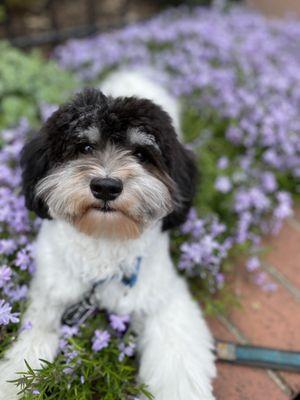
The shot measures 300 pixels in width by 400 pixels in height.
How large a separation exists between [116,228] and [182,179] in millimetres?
402

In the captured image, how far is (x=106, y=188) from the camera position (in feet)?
5.30

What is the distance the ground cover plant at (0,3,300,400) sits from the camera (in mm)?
1880

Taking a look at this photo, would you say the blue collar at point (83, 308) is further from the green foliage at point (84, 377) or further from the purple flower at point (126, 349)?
the purple flower at point (126, 349)

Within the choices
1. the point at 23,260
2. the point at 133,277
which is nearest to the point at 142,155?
the point at 133,277

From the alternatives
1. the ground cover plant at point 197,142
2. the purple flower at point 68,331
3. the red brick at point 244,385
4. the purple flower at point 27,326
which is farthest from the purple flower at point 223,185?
the purple flower at point 27,326

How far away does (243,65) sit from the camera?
4008mm

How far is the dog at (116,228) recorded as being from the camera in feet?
5.55

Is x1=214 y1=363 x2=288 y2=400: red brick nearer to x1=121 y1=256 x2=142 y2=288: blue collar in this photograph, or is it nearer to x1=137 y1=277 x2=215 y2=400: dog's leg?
x1=137 y1=277 x2=215 y2=400: dog's leg

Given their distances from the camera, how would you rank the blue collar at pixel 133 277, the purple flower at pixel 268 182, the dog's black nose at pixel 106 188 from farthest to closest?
1. the purple flower at pixel 268 182
2. the blue collar at pixel 133 277
3. the dog's black nose at pixel 106 188

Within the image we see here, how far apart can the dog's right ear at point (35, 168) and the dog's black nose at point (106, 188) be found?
0.30m

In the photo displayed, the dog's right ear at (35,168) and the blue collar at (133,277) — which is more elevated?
the dog's right ear at (35,168)

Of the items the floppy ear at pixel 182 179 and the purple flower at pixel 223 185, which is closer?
the floppy ear at pixel 182 179

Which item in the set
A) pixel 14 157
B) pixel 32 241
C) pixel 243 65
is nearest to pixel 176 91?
pixel 243 65

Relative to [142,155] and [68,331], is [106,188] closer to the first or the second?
[142,155]
